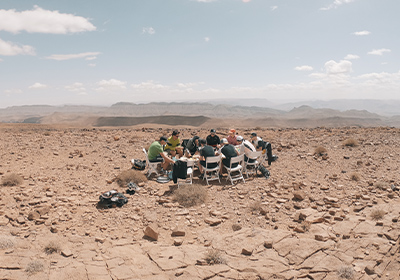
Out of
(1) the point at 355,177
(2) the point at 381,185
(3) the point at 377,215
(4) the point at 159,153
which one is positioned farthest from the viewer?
(4) the point at 159,153

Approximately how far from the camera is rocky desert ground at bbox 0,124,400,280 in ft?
13.8

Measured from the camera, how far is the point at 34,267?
12.7 ft

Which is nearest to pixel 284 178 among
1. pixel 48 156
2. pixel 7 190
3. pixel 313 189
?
pixel 313 189

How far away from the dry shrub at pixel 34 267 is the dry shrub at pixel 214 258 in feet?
9.00

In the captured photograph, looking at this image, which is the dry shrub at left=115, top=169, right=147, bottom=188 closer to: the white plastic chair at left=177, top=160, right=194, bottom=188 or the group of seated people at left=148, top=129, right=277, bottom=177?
the group of seated people at left=148, top=129, right=277, bottom=177

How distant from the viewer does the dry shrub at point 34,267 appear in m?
3.83

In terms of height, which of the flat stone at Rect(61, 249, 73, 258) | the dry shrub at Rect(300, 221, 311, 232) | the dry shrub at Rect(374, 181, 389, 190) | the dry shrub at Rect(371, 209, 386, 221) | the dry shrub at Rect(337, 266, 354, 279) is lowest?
the dry shrub at Rect(337, 266, 354, 279)

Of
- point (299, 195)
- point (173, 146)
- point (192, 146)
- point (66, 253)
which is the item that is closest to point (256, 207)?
point (299, 195)

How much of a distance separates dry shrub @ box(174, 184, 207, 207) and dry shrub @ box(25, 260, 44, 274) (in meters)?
3.45

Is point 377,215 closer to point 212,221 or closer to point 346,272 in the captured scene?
point 346,272

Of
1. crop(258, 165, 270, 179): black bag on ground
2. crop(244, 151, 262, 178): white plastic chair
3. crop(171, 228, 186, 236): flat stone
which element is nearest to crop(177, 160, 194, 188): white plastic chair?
crop(244, 151, 262, 178): white plastic chair

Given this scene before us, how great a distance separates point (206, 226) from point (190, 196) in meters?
1.26

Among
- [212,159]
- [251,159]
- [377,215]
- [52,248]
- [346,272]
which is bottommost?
[346,272]

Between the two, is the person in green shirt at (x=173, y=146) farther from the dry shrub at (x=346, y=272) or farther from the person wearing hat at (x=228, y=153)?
the dry shrub at (x=346, y=272)
